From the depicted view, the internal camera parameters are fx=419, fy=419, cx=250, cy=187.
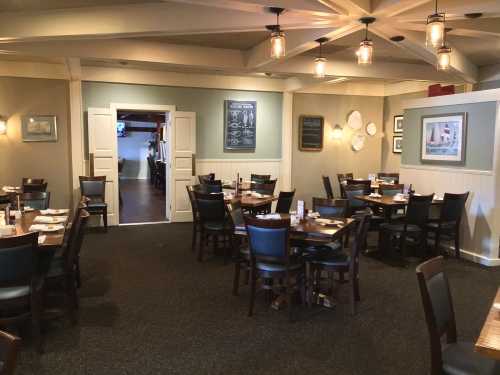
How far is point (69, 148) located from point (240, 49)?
3462 millimetres

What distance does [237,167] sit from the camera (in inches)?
330

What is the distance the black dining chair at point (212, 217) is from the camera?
5203 mm

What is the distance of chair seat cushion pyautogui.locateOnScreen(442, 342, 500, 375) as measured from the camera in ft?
6.47

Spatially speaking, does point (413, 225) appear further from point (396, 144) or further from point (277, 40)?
point (396, 144)

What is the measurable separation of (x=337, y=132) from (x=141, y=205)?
4768 millimetres

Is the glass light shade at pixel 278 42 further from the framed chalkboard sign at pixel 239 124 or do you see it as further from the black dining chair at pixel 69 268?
the framed chalkboard sign at pixel 239 124

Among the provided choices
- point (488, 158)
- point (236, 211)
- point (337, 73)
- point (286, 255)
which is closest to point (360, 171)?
point (337, 73)

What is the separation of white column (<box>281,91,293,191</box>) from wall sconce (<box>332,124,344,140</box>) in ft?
3.51

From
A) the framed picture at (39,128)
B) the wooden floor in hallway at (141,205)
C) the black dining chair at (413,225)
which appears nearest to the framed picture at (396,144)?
the black dining chair at (413,225)

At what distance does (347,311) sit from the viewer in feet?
12.4

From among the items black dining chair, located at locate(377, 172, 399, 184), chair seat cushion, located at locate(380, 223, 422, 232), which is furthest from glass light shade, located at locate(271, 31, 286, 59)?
black dining chair, located at locate(377, 172, 399, 184)

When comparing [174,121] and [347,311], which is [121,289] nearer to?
[347,311]

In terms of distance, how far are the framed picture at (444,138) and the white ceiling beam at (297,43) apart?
2.36 metres

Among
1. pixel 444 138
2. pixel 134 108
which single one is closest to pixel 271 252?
pixel 444 138
